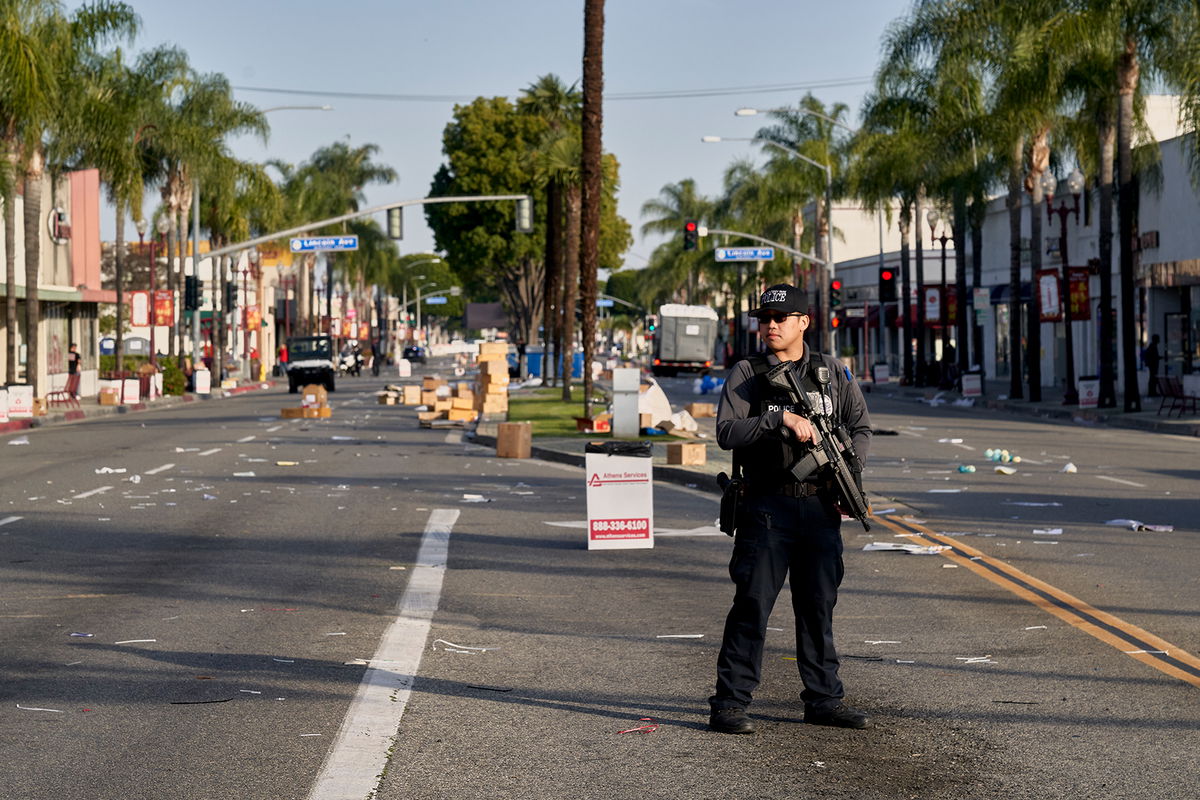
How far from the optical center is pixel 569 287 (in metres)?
52.0

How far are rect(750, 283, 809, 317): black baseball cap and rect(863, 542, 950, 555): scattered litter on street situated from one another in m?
6.98

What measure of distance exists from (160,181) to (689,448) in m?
45.8

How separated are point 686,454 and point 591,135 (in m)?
15.2

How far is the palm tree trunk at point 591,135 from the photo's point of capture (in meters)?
35.8

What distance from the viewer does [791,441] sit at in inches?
282

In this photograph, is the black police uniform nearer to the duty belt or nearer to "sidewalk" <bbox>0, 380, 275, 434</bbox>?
the duty belt

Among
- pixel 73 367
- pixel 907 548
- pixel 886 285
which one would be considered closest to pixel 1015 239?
pixel 886 285

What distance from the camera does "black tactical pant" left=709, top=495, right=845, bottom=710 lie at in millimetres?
7258

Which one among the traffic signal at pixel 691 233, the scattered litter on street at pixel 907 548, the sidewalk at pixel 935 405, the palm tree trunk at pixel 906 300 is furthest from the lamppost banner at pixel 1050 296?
the scattered litter on street at pixel 907 548

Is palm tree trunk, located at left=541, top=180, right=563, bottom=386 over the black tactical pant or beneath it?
over

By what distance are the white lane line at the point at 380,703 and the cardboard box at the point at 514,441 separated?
46.1 feet

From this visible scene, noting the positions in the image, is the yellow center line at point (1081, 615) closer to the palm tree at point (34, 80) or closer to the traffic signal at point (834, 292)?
the palm tree at point (34, 80)

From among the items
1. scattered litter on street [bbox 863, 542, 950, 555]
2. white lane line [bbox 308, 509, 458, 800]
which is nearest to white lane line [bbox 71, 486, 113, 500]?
white lane line [bbox 308, 509, 458, 800]

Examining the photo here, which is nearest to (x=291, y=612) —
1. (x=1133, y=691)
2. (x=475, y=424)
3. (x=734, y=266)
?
(x=1133, y=691)
